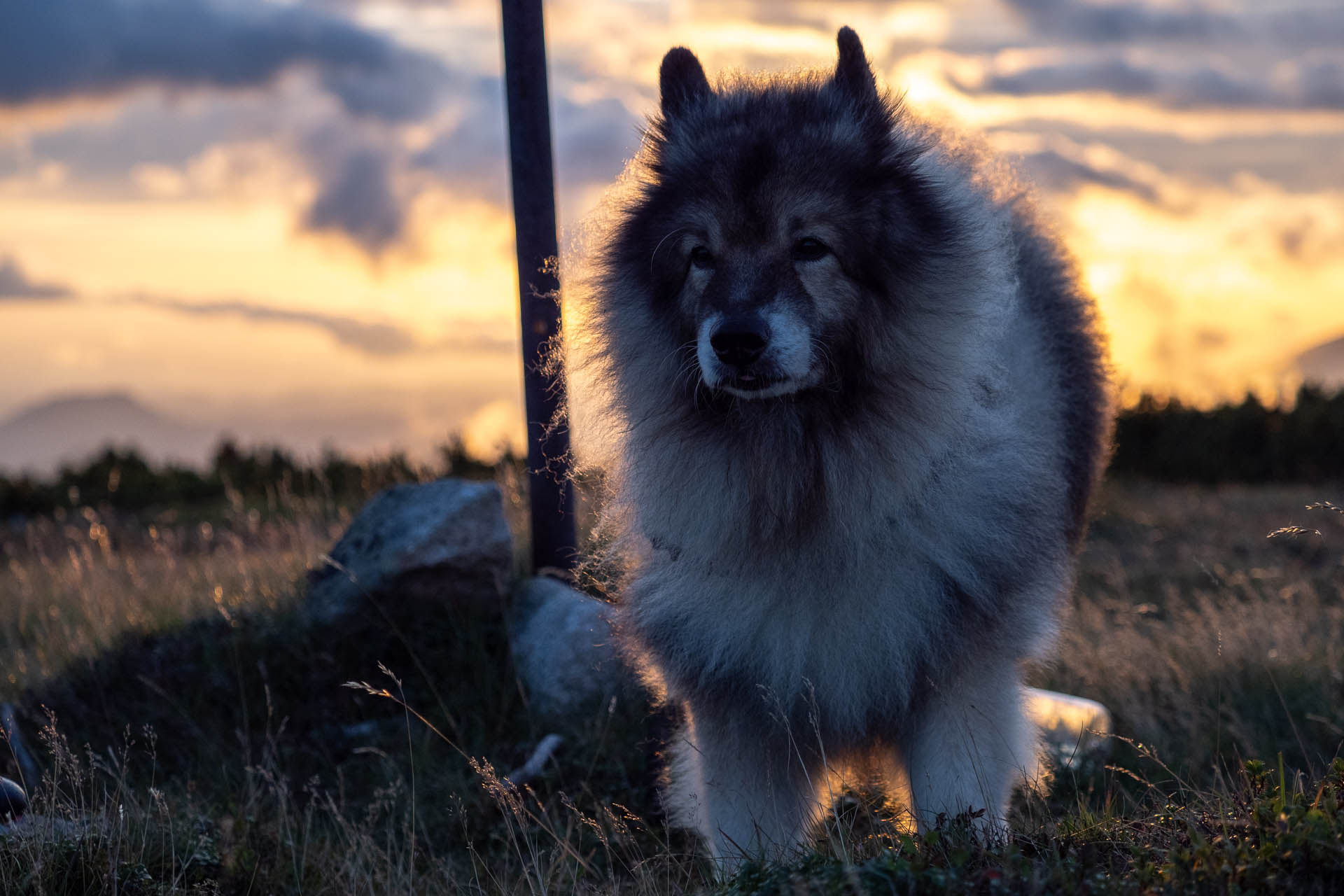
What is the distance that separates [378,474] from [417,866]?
7083 mm

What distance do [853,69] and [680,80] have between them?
0.58 metres

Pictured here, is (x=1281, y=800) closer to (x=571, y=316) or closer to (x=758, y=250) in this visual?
(x=758, y=250)

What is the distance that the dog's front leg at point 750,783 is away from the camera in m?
3.60

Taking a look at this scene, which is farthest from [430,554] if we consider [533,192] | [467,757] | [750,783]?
[750,783]

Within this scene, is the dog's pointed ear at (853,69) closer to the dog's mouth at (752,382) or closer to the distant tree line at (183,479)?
the dog's mouth at (752,382)

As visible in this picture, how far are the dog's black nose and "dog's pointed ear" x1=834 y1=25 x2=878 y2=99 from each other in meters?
0.98

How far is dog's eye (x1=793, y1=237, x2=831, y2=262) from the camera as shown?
3.23 m

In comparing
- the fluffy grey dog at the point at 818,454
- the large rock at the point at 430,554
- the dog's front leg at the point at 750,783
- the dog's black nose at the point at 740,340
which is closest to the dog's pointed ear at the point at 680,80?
the fluffy grey dog at the point at 818,454

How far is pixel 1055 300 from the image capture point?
478cm

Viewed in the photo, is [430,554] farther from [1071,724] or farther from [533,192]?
[1071,724]

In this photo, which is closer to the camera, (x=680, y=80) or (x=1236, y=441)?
(x=680, y=80)

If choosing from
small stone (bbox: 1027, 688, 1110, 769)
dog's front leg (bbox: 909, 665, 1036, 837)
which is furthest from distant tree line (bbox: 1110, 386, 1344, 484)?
dog's front leg (bbox: 909, 665, 1036, 837)

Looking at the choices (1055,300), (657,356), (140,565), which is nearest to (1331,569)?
(1055,300)

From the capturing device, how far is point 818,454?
338cm
